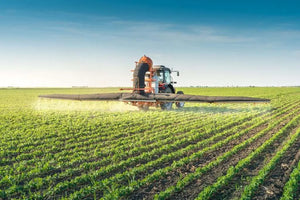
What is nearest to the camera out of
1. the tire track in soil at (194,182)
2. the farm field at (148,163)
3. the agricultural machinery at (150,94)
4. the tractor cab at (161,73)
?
the tire track in soil at (194,182)

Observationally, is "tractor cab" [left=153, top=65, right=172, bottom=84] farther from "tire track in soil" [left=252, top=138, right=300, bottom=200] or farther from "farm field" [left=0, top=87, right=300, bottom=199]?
"tire track in soil" [left=252, top=138, right=300, bottom=200]

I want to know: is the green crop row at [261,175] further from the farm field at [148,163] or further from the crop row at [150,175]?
the crop row at [150,175]

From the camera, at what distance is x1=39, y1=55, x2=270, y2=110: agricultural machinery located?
551 inches

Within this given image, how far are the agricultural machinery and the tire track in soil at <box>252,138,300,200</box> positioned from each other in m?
6.21

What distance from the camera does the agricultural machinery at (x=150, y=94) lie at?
14005 millimetres

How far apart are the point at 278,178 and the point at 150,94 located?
33.2 feet

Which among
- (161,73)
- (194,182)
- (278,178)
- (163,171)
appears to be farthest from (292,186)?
(161,73)

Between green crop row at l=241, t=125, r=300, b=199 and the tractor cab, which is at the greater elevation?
the tractor cab

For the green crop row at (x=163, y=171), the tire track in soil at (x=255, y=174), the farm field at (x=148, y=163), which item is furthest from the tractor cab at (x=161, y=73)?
the tire track in soil at (x=255, y=174)

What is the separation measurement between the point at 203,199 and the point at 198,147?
3.52m

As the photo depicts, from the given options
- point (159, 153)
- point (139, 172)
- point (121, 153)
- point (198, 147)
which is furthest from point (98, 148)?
point (198, 147)

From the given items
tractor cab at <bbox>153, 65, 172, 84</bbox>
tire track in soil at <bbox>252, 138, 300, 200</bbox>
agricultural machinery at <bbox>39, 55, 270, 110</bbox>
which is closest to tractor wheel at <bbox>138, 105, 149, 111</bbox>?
agricultural machinery at <bbox>39, 55, 270, 110</bbox>

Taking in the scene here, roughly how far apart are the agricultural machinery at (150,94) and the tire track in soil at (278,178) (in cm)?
621

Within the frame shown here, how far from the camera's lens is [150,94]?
15195 mm
